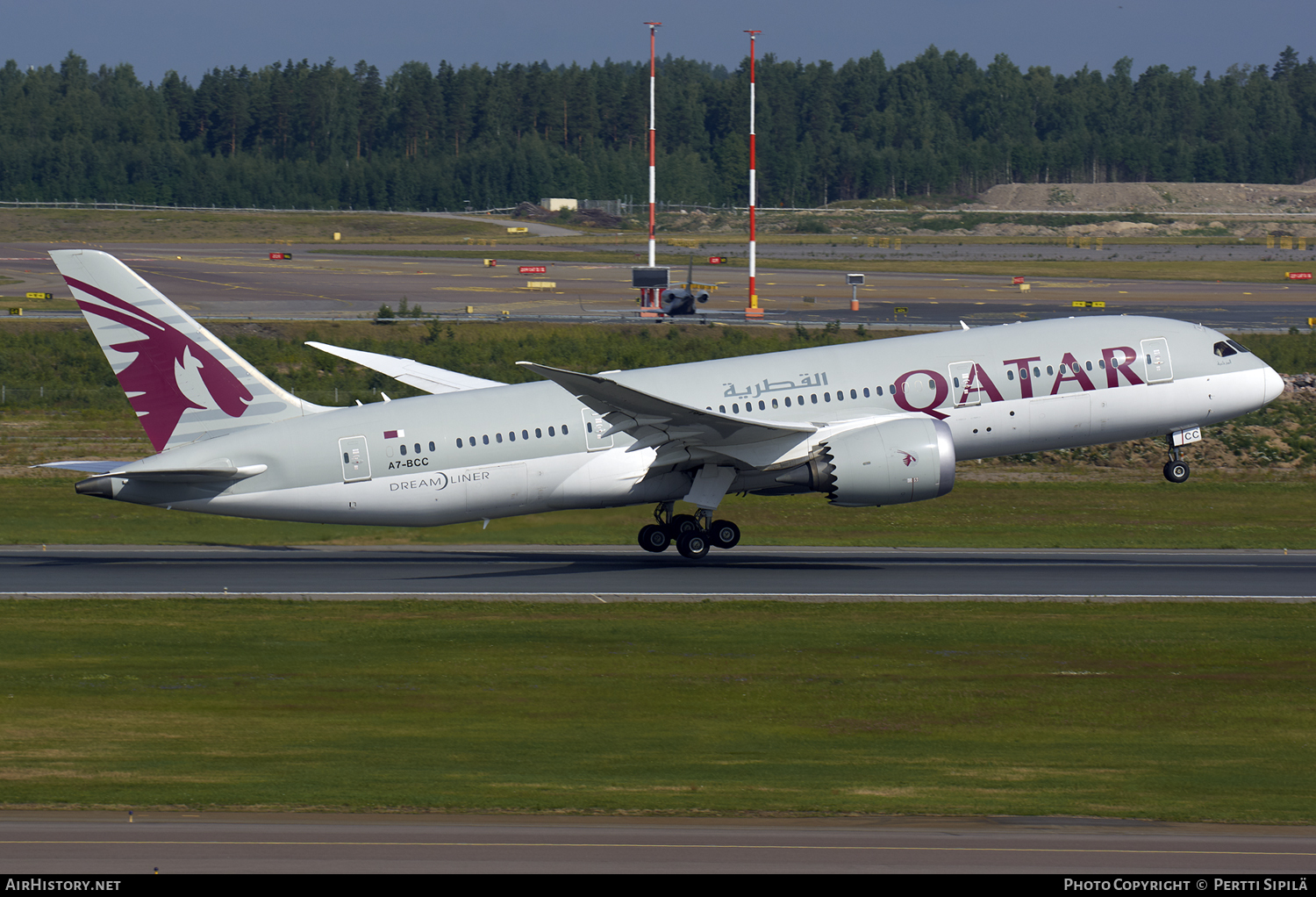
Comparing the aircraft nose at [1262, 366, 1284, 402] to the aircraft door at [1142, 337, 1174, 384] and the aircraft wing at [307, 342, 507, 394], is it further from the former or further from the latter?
the aircraft wing at [307, 342, 507, 394]

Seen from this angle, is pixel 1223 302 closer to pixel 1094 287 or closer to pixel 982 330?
pixel 1094 287

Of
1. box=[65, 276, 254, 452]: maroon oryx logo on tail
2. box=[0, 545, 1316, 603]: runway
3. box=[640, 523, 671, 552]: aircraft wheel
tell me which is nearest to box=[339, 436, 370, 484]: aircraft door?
box=[0, 545, 1316, 603]: runway

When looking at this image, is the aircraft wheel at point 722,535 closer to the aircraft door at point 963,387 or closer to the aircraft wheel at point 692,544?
the aircraft wheel at point 692,544

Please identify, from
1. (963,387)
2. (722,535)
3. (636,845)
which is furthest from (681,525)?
(636,845)

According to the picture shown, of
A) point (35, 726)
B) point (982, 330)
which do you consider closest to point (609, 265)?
point (982, 330)

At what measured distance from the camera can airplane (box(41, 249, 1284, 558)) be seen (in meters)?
37.8

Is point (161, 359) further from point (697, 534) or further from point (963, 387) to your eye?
point (963, 387)

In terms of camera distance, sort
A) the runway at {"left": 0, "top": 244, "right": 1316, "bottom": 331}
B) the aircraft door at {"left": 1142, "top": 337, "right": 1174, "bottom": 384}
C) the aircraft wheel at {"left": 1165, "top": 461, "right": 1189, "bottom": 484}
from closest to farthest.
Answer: the aircraft door at {"left": 1142, "top": 337, "right": 1174, "bottom": 384}
the aircraft wheel at {"left": 1165, "top": 461, "right": 1189, "bottom": 484}
the runway at {"left": 0, "top": 244, "right": 1316, "bottom": 331}

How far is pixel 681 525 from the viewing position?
4134 cm

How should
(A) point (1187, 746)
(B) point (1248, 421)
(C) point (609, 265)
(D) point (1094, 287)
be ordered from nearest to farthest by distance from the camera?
(A) point (1187, 746) → (B) point (1248, 421) → (D) point (1094, 287) → (C) point (609, 265)

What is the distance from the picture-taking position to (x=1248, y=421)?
218 ft

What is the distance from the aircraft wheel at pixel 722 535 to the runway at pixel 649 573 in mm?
621

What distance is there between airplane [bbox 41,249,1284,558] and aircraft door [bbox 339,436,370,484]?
46 millimetres

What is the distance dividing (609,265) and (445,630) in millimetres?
103511
